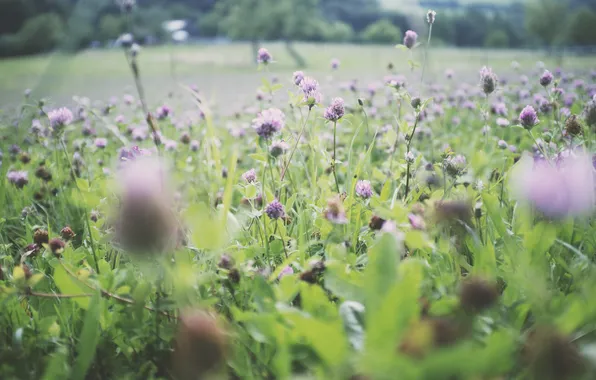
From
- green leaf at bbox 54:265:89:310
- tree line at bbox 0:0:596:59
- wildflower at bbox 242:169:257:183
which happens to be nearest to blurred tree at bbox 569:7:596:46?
tree line at bbox 0:0:596:59

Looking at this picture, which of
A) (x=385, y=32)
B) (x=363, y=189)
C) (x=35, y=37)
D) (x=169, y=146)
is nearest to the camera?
(x=363, y=189)

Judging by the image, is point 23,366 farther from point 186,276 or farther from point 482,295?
point 482,295

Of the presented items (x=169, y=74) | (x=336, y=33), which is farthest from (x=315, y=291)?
(x=336, y=33)

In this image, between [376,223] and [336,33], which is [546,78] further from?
[336,33]

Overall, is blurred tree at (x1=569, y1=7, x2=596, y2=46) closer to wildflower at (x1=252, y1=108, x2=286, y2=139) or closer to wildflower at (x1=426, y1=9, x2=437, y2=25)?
wildflower at (x1=426, y1=9, x2=437, y2=25)

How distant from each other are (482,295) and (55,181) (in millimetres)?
1518

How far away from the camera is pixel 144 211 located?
0.55 meters

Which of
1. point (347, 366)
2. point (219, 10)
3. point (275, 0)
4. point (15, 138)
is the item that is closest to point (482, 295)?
point (347, 366)

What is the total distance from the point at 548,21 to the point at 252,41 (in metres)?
19.9

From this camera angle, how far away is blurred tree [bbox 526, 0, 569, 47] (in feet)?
97.5

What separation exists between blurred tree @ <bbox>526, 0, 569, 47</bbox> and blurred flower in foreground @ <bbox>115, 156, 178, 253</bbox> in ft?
111

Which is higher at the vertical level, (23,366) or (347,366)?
(347,366)

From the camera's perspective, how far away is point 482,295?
Answer: 558 millimetres

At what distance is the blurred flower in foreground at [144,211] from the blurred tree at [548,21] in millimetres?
33889
